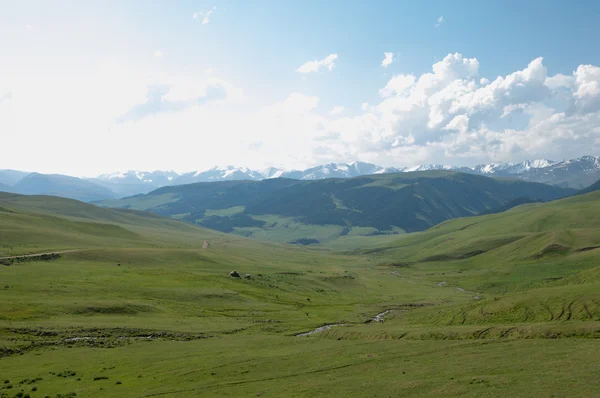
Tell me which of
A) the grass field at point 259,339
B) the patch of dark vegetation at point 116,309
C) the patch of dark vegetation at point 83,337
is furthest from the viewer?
the patch of dark vegetation at point 116,309

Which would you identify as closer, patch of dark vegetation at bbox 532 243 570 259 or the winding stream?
the winding stream

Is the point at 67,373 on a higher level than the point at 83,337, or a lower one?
higher

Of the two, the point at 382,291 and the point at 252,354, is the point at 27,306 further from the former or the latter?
the point at 382,291

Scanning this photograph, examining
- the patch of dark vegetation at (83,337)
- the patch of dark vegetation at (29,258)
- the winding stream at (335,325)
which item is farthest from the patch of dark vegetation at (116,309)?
the patch of dark vegetation at (29,258)

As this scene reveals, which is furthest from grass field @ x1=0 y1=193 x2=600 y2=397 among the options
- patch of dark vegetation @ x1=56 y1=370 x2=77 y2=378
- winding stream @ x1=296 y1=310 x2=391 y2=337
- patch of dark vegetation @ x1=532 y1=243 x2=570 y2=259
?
patch of dark vegetation @ x1=532 y1=243 x2=570 y2=259

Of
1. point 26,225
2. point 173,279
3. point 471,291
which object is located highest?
point 26,225

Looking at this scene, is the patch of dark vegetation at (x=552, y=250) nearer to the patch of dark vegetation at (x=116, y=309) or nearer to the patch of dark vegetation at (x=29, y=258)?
the patch of dark vegetation at (x=116, y=309)

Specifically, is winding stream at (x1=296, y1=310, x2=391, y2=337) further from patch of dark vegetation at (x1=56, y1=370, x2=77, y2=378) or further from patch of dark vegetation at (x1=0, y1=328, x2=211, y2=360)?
patch of dark vegetation at (x1=56, y1=370, x2=77, y2=378)

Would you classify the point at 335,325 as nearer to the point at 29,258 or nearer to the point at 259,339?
the point at 259,339

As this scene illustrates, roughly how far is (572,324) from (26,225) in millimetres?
203248

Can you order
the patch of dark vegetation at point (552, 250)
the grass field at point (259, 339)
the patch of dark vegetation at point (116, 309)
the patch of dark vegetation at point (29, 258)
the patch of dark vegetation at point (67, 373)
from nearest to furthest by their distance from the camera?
the grass field at point (259, 339)
the patch of dark vegetation at point (67, 373)
the patch of dark vegetation at point (116, 309)
the patch of dark vegetation at point (29, 258)
the patch of dark vegetation at point (552, 250)

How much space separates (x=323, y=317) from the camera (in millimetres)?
102375

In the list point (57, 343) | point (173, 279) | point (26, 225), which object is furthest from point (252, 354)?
point (26, 225)

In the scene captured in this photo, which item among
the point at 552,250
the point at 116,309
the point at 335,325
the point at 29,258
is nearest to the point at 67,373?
the point at 116,309
